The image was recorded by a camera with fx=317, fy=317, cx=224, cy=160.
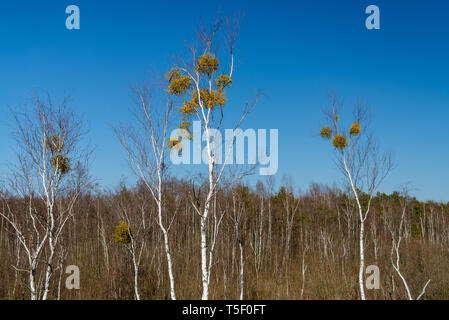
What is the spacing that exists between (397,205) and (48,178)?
35.8 meters

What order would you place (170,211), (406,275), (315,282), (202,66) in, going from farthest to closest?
(170,211) → (406,275) → (315,282) → (202,66)

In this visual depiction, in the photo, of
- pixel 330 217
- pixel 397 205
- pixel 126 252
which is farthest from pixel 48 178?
pixel 397 205

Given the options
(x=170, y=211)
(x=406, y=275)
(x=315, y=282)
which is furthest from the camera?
(x=170, y=211)

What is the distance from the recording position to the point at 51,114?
10445 mm

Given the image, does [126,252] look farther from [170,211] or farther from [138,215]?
[170,211]

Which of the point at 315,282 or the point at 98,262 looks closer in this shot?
the point at 315,282

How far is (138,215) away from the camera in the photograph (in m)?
20.7
